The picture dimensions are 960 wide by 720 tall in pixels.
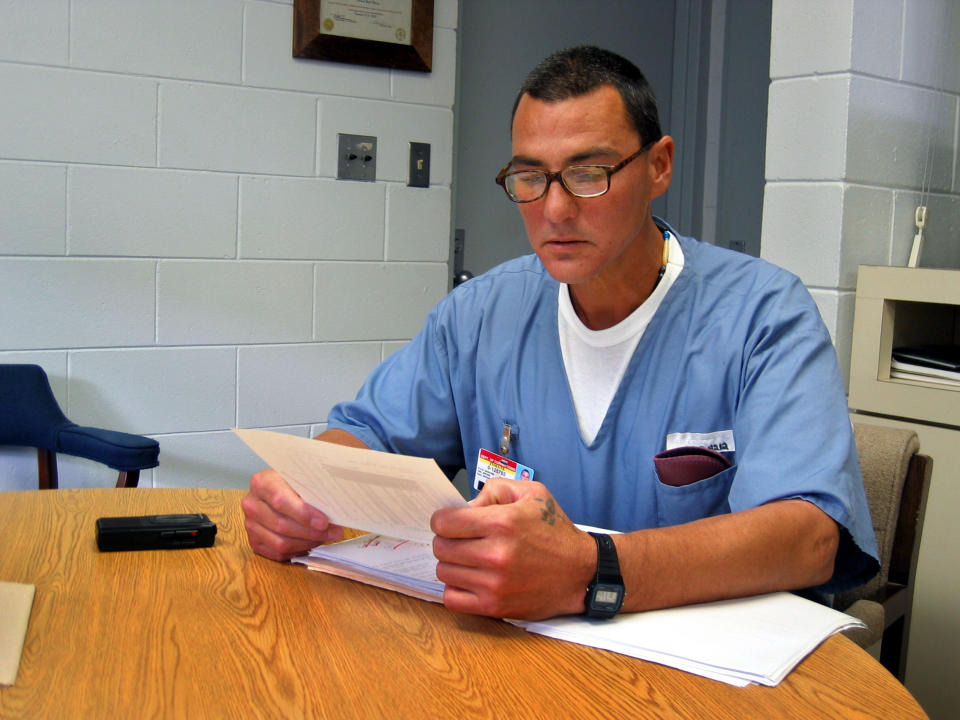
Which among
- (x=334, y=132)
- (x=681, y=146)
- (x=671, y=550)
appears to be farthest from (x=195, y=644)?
(x=681, y=146)

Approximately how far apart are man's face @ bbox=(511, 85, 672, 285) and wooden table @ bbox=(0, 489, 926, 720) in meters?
0.57

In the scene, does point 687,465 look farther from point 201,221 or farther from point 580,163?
point 201,221

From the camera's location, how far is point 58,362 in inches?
96.0

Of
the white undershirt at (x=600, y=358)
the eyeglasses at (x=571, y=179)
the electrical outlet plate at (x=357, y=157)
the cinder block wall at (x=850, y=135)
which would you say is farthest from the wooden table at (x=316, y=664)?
the electrical outlet plate at (x=357, y=157)

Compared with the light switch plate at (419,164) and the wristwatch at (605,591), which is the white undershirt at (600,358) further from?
the light switch plate at (419,164)

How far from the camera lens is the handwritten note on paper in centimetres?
92

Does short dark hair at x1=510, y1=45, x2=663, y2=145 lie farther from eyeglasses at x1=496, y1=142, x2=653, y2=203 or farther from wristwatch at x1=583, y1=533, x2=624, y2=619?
wristwatch at x1=583, y1=533, x2=624, y2=619

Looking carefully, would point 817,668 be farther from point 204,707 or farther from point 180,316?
point 180,316

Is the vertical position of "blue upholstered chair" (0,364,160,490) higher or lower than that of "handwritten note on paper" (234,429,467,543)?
lower

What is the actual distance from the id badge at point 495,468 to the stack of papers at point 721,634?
467 mm

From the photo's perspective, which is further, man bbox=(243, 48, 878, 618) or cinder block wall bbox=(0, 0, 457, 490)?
cinder block wall bbox=(0, 0, 457, 490)

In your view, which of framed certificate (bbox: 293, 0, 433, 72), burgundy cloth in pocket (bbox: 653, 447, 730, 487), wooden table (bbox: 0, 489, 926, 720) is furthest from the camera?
framed certificate (bbox: 293, 0, 433, 72)

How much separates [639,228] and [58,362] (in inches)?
66.6

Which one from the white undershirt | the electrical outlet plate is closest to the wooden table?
the white undershirt
